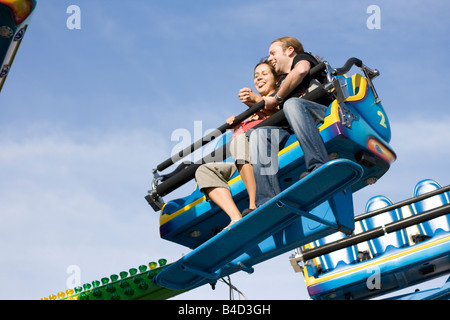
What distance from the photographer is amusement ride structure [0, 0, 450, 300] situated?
14.6 ft

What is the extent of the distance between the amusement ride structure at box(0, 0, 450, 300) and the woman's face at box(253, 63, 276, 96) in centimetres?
37

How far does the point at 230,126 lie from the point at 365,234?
2.22 m

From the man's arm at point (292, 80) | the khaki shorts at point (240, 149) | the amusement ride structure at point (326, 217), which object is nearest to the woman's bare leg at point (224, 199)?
the amusement ride structure at point (326, 217)

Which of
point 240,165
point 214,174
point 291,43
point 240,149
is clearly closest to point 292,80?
point 291,43

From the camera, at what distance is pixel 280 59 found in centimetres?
538

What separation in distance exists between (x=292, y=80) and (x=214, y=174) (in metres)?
1.04

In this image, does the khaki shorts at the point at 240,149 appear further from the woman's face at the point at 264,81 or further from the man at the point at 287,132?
the woman's face at the point at 264,81

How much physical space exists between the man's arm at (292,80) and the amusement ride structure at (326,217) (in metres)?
0.07

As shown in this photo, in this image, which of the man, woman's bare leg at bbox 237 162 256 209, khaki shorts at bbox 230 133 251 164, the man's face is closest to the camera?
the man

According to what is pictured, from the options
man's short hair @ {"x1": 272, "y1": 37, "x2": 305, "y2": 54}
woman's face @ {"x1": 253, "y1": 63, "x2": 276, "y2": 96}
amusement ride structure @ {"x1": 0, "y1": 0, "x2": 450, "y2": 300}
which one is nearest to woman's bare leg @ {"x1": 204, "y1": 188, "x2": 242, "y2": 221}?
amusement ride structure @ {"x1": 0, "y1": 0, "x2": 450, "y2": 300}

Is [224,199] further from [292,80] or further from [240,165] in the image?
[292,80]

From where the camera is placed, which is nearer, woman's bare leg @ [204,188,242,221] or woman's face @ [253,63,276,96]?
woman's bare leg @ [204,188,242,221]

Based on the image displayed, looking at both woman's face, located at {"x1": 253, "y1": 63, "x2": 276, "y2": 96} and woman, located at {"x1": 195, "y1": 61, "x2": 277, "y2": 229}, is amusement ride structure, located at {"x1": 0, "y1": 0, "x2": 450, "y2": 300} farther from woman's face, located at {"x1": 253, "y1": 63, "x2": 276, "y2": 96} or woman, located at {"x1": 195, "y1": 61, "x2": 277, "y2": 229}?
woman's face, located at {"x1": 253, "y1": 63, "x2": 276, "y2": 96}
